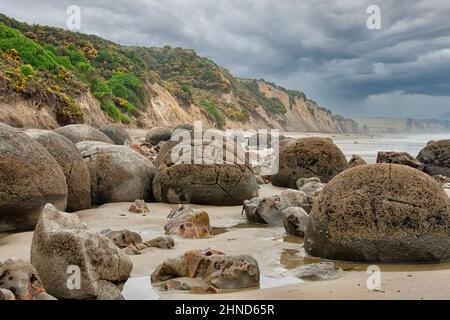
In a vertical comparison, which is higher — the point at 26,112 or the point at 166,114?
the point at 166,114

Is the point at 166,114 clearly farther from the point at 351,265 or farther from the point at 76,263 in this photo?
the point at 76,263

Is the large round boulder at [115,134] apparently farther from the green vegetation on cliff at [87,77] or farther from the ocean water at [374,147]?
the ocean water at [374,147]

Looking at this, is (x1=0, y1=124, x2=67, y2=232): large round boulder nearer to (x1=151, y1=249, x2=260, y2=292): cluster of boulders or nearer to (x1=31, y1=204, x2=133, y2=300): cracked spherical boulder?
(x1=31, y1=204, x2=133, y2=300): cracked spherical boulder

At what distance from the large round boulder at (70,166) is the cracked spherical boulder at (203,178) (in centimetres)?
148

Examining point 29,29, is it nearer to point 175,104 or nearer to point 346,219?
point 175,104

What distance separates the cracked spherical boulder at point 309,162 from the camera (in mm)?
12125

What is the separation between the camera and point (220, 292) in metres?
4.25

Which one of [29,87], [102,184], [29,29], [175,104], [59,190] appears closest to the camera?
[59,190]

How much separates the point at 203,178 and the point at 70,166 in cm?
230

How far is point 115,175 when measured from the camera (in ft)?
31.3

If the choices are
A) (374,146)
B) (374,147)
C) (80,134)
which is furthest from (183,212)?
(374,146)

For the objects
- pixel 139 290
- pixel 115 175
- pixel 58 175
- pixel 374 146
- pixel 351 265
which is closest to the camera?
pixel 139 290

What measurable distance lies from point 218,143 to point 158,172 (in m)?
1.24
